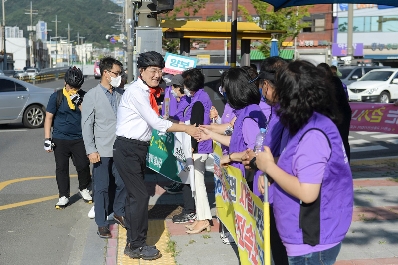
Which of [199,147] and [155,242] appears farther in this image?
[199,147]

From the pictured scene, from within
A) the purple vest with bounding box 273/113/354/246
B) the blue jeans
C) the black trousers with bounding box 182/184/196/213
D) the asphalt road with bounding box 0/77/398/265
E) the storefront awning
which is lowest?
the asphalt road with bounding box 0/77/398/265

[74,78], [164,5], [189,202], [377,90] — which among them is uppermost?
[164,5]

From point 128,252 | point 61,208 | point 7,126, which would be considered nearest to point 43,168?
point 61,208

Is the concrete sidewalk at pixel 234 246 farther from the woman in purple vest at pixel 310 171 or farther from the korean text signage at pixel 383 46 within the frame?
the korean text signage at pixel 383 46

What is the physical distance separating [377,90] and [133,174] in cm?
2266

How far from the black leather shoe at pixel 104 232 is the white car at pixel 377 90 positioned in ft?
70.9

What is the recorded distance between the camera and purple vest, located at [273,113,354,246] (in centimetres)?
315

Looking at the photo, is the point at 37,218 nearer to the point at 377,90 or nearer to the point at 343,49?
the point at 377,90

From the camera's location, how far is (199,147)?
6.94 meters

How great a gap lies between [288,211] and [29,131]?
49.5 feet

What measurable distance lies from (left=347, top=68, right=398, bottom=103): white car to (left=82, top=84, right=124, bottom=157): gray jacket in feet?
70.5

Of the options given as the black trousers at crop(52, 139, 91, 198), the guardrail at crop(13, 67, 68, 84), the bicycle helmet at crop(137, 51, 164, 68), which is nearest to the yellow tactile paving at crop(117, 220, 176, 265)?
the black trousers at crop(52, 139, 91, 198)

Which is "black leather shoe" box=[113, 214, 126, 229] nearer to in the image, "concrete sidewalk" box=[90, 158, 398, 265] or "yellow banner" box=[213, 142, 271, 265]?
"concrete sidewalk" box=[90, 158, 398, 265]

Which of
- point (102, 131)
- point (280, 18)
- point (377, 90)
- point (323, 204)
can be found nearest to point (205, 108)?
point (102, 131)
